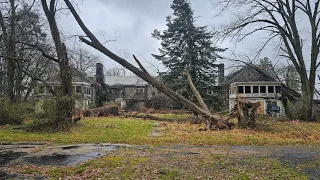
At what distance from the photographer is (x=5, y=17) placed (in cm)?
2091

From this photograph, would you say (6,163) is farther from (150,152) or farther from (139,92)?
(139,92)

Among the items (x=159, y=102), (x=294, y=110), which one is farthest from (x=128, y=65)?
(x=159, y=102)

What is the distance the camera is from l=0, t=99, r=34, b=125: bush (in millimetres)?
18328

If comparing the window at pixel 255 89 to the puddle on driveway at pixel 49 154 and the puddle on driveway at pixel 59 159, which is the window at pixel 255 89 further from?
the puddle on driveway at pixel 59 159

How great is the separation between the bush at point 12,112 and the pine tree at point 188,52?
70.2ft

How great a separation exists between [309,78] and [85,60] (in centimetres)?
4614

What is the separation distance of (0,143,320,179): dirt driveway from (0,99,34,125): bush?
941 cm

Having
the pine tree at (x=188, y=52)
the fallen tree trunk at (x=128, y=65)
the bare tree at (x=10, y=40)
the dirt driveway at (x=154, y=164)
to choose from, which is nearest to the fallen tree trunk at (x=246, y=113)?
the fallen tree trunk at (x=128, y=65)

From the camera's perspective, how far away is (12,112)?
61.1ft

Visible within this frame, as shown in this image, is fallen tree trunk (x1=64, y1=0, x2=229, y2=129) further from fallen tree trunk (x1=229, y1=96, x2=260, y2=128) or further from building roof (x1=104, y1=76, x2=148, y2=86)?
building roof (x1=104, y1=76, x2=148, y2=86)

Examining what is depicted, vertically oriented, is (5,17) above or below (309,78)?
above

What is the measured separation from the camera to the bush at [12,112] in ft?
60.1

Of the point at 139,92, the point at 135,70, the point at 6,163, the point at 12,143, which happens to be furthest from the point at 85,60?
the point at 6,163

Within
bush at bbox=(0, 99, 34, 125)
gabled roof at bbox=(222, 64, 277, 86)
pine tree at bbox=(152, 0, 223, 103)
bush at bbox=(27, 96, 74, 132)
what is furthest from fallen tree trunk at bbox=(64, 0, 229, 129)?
gabled roof at bbox=(222, 64, 277, 86)
